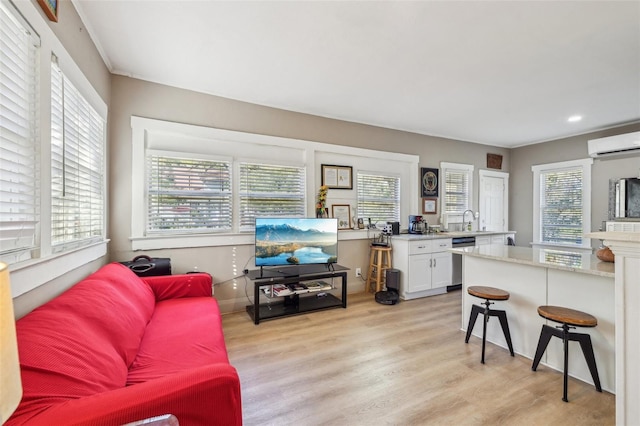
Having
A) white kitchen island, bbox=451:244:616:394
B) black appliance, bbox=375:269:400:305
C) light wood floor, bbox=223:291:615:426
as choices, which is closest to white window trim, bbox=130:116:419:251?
black appliance, bbox=375:269:400:305

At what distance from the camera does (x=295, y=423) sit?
1.66m

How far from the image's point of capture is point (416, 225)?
462 cm

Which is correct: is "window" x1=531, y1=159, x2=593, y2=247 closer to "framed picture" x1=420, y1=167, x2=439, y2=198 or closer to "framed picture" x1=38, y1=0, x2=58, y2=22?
"framed picture" x1=420, y1=167, x2=439, y2=198

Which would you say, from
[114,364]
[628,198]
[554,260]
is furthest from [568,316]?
[628,198]

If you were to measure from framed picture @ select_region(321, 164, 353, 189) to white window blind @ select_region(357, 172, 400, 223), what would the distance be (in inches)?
8.4

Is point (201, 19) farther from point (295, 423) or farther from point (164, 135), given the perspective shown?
point (295, 423)

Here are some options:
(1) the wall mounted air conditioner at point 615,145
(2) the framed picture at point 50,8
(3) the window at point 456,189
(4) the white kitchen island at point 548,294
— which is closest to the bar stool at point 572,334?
(4) the white kitchen island at point 548,294

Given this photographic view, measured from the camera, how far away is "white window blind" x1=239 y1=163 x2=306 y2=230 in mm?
3537

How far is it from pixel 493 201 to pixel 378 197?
9.65 feet

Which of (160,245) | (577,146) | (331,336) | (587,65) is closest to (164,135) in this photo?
(160,245)

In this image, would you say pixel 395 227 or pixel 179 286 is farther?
pixel 395 227

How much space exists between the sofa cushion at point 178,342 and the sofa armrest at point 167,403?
1.67 feet

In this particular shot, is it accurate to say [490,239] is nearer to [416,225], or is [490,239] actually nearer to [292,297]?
[416,225]

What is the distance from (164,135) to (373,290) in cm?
345
